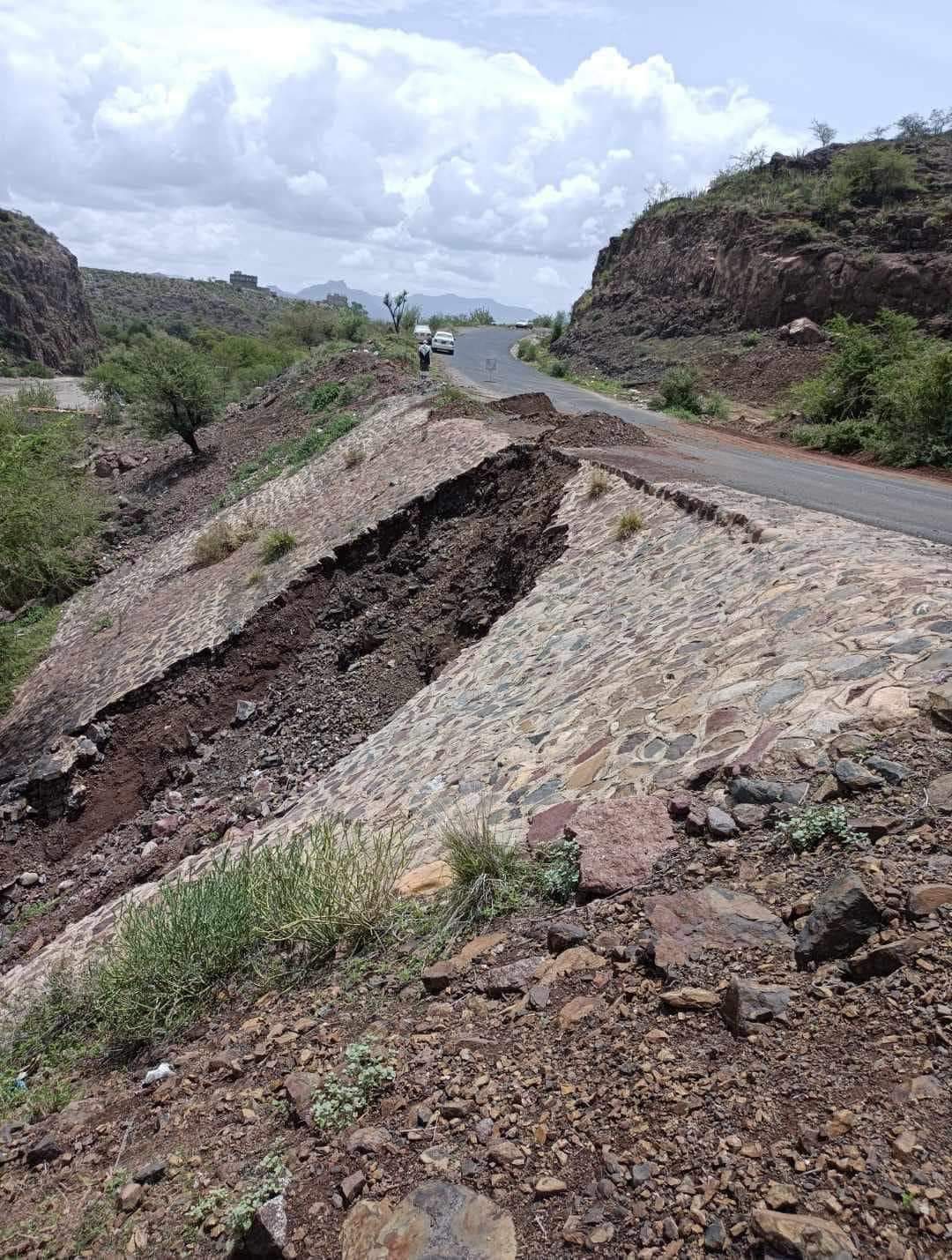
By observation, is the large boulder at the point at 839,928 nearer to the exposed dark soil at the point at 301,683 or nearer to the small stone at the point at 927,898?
the small stone at the point at 927,898

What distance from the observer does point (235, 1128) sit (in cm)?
322

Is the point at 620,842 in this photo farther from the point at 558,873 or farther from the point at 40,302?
the point at 40,302

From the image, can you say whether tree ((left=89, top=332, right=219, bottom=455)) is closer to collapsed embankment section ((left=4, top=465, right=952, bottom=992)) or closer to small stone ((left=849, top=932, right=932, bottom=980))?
collapsed embankment section ((left=4, top=465, right=952, bottom=992))

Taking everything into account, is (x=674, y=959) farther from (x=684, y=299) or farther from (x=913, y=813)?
(x=684, y=299)

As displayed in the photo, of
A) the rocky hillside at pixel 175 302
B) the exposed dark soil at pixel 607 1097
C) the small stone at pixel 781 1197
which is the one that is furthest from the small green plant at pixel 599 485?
the rocky hillside at pixel 175 302

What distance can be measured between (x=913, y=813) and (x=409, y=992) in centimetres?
230

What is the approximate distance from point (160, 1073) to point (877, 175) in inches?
1339

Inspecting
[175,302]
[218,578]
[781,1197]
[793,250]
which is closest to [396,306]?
[793,250]

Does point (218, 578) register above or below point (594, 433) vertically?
below

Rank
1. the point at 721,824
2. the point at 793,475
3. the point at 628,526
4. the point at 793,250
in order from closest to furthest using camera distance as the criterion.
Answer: the point at 721,824 < the point at 628,526 < the point at 793,475 < the point at 793,250

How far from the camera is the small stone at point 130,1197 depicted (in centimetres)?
307

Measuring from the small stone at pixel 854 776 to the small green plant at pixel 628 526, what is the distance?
17.6ft

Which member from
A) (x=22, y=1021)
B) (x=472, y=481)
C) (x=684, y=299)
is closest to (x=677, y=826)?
(x=22, y=1021)

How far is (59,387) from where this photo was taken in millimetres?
69250
